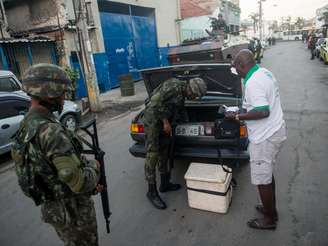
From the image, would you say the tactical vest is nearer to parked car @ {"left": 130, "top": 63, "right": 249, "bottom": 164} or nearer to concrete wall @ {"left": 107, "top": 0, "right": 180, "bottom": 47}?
parked car @ {"left": 130, "top": 63, "right": 249, "bottom": 164}

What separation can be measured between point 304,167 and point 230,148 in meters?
1.44

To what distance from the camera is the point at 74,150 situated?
171cm

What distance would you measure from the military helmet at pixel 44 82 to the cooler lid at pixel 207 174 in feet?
6.35

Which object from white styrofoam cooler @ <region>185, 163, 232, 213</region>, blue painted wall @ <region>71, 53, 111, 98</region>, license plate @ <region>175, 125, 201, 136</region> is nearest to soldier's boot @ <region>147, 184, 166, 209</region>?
white styrofoam cooler @ <region>185, 163, 232, 213</region>

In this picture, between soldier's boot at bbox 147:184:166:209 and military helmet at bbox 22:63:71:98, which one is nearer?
military helmet at bbox 22:63:71:98

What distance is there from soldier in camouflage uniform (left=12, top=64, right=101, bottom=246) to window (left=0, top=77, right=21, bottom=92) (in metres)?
6.08

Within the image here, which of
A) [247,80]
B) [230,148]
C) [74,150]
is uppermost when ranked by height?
[247,80]

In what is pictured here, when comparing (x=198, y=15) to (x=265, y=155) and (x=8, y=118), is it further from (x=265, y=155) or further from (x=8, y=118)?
(x=265, y=155)

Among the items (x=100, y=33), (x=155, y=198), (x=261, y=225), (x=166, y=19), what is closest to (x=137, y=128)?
(x=155, y=198)

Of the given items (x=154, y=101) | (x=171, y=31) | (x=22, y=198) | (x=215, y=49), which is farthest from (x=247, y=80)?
(x=171, y=31)

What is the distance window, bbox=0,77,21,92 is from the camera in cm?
689

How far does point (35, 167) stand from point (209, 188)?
204cm

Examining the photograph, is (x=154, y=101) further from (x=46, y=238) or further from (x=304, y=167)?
(x=304, y=167)

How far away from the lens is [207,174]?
10.5ft
